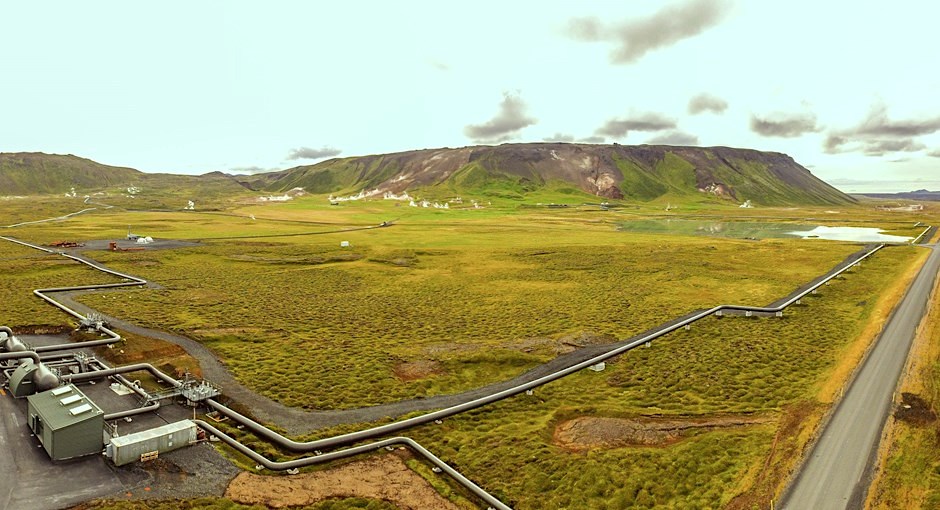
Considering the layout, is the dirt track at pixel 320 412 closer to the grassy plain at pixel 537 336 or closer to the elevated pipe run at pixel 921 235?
the grassy plain at pixel 537 336

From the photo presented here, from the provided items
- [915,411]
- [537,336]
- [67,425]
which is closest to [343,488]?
[67,425]

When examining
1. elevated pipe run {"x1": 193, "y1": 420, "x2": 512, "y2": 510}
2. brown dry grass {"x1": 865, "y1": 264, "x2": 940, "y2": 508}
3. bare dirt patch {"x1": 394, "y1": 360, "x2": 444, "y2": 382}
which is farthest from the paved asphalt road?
bare dirt patch {"x1": 394, "y1": 360, "x2": 444, "y2": 382}

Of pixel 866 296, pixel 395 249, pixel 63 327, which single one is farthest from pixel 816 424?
pixel 395 249

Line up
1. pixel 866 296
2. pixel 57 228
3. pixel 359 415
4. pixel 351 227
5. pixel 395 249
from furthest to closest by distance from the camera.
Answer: pixel 351 227 → pixel 57 228 → pixel 395 249 → pixel 866 296 → pixel 359 415

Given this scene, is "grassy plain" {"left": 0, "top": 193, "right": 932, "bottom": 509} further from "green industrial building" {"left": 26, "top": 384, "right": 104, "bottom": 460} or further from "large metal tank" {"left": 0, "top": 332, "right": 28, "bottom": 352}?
"large metal tank" {"left": 0, "top": 332, "right": 28, "bottom": 352}

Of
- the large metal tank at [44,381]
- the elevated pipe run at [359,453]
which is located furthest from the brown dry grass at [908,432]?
the large metal tank at [44,381]

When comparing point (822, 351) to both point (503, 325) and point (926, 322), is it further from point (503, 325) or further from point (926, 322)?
point (503, 325)
